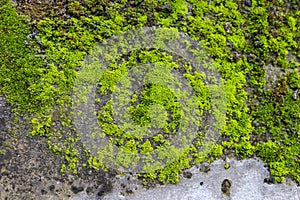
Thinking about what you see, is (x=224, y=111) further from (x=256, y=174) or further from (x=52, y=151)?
(x=52, y=151)

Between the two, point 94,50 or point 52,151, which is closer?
point 52,151

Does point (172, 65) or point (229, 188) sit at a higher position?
point (172, 65)

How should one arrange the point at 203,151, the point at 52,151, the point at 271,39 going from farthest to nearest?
the point at 271,39 < the point at 203,151 < the point at 52,151

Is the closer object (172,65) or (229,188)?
(229,188)

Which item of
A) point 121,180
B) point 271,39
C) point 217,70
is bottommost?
point 121,180

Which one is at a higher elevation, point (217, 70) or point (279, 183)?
point (217, 70)

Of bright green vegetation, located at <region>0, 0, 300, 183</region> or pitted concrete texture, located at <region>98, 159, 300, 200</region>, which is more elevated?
bright green vegetation, located at <region>0, 0, 300, 183</region>

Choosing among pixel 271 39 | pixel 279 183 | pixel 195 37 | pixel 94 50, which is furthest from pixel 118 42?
pixel 279 183

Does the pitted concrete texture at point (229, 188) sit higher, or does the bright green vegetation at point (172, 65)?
the bright green vegetation at point (172, 65)
